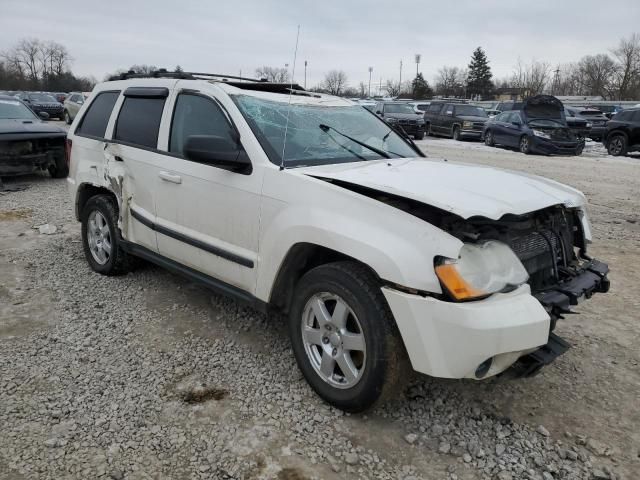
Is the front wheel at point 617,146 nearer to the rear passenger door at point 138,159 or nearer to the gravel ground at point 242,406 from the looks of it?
the gravel ground at point 242,406

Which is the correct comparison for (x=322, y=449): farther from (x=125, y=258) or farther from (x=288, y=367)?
(x=125, y=258)

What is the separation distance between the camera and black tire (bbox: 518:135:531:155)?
17263mm

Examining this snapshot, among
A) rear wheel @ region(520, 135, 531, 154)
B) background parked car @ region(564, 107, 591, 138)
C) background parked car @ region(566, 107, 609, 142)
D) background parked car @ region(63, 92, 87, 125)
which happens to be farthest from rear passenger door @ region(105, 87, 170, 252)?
background parked car @ region(566, 107, 609, 142)

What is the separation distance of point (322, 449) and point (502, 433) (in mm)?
972

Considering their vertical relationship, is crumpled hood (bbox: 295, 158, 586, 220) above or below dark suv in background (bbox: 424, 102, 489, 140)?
below

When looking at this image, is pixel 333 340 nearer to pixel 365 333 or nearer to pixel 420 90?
pixel 365 333

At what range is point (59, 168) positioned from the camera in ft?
34.4

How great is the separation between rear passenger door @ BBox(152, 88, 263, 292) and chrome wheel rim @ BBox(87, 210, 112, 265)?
3.40ft

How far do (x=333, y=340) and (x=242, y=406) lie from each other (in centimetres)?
67

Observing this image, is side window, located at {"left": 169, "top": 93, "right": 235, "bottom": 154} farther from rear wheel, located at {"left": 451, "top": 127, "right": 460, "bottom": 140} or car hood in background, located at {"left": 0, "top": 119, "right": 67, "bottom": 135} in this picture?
rear wheel, located at {"left": 451, "top": 127, "right": 460, "bottom": 140}

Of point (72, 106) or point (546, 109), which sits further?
point (72, 106)

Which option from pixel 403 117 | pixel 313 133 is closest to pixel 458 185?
pixel 313 133

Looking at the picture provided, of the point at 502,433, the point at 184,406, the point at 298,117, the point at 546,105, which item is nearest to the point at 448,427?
the point at 502,433

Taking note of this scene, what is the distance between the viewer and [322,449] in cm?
267
